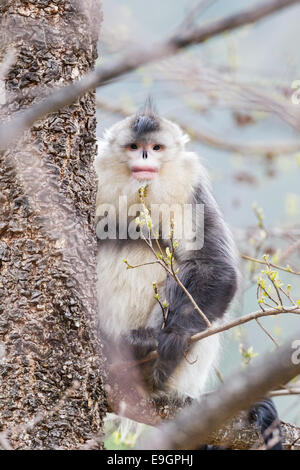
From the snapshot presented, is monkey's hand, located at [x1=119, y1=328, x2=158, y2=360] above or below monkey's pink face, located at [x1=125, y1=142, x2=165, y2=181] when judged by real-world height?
below

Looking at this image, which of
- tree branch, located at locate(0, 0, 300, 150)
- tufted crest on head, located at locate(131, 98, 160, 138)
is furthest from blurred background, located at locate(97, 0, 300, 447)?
tree branch, located at locate(0, 0, 300, 150)

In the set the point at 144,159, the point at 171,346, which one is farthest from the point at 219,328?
the point at 144,159

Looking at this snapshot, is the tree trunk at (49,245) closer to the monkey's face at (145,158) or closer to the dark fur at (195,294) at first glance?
the dark fur at (195,294)

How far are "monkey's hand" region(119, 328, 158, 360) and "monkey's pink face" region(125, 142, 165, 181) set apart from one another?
756 millimetres

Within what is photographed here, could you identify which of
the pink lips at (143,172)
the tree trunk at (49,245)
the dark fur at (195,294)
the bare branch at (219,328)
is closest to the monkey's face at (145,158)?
the pink lips at (143,172)

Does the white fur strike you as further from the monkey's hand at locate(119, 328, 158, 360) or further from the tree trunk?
the tree trunk

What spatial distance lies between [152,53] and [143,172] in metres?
2.10

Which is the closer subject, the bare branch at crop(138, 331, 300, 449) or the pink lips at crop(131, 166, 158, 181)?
the bare branch at crop(138, 331, 300, 449)

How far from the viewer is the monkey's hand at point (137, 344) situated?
3.01 meters

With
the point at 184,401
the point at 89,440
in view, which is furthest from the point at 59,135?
the point at 184,401

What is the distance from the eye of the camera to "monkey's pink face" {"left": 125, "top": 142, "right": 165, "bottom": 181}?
3.21m

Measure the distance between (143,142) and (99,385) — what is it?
1.42 m

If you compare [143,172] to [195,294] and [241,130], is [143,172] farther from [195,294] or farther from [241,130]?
[241,130]
